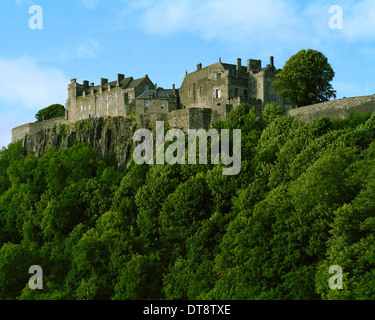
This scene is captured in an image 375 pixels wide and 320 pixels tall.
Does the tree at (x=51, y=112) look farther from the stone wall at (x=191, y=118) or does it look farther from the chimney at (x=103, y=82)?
the stone wall at (x=191, y=118)

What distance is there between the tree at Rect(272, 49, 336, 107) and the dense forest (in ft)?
13.0

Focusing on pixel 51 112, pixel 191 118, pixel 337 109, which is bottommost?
pixel 337 109

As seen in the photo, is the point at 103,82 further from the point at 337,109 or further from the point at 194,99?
the point at 337,109

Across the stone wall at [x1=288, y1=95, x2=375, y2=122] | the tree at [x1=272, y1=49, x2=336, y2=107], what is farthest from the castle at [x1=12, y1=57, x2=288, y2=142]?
the stone wall at [x1=288, y1=95, x2=375, y2=122]

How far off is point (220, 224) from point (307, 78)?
53.7 ft

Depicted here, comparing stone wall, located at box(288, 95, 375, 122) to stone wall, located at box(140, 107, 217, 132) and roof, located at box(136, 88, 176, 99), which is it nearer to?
stone wall, located at box(140, 107, 217, 132)

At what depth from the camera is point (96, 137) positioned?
63.3 meters

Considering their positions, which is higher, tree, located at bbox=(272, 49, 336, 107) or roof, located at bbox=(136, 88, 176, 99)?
roof, located at bbox=(136, 88, 176, 99)

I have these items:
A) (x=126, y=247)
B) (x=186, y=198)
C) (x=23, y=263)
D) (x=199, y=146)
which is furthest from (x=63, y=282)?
A: (x=199, y=146)

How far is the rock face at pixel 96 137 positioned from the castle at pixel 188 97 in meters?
1.61

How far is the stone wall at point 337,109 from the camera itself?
42.2 m

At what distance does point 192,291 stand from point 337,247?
32.3 feet

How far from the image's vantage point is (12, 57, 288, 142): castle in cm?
5325

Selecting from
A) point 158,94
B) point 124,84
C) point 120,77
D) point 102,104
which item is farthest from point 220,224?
point 120,77
